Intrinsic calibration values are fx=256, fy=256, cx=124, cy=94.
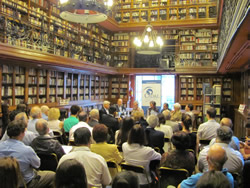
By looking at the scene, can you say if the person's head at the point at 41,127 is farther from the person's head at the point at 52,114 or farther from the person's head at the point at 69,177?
the person's head at the point at 52,114

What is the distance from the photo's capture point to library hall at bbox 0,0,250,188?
8.79 feet

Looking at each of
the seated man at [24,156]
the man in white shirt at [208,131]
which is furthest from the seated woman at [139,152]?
the man in white shirt at [208,131]

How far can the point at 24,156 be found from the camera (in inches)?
105

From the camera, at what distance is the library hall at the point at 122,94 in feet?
8.79

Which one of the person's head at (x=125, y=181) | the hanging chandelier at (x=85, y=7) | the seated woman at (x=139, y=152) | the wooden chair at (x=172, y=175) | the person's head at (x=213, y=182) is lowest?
the wooden chair at (x=172, y=175)

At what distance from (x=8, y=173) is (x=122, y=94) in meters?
12.5

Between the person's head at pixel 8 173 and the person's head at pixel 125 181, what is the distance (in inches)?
29.8

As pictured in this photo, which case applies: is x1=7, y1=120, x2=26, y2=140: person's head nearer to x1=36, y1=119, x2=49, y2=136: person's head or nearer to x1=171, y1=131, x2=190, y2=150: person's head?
x1=36, y1=119, x2=49, y2=136: person's head

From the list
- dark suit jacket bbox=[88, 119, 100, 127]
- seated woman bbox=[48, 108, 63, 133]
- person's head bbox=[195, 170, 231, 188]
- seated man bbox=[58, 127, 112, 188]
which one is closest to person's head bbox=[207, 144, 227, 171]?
person's head bbox=[195, 170, 231, 188]

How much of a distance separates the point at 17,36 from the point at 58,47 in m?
2.68

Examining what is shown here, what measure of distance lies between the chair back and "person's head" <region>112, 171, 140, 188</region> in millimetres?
1740

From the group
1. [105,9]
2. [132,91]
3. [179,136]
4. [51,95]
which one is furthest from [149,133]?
[132,91]

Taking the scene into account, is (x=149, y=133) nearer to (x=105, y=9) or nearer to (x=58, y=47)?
(x=105, y=9)

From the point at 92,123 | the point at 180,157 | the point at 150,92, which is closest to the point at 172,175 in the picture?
the point at 180,157
